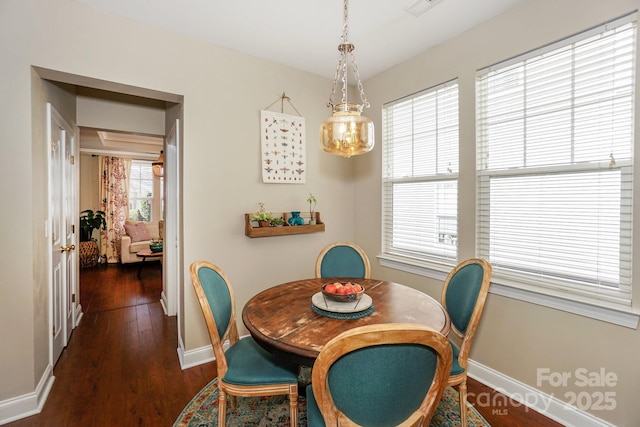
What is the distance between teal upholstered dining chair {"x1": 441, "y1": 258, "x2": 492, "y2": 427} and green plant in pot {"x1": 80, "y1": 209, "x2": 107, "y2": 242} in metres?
7.15

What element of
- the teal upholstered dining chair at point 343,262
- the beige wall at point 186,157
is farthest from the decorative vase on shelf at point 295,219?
the teal upholstered dining chair at point 343,262

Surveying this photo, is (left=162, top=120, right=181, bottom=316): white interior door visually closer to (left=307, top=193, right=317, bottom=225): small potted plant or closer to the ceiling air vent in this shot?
(left=307, top=193, right=317, bottom=225): small potted plant

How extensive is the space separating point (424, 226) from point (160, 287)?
4.37m

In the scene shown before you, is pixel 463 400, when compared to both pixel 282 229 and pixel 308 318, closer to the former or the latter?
pixel 308 318

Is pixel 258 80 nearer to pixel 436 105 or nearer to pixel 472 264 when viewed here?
pixel 436 105

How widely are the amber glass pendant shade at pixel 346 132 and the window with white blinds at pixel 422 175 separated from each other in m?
1.13

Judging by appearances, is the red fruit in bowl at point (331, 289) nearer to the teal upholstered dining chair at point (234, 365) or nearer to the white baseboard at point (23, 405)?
the teal upholstered dining chair at point (234, 365)

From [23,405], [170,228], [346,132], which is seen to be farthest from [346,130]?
[170,228]

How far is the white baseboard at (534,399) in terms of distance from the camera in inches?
71.1

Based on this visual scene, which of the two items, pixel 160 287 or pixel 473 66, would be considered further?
pixel 160 287

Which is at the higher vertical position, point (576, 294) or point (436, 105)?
point (436, 105)

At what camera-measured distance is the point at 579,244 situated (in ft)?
6.13

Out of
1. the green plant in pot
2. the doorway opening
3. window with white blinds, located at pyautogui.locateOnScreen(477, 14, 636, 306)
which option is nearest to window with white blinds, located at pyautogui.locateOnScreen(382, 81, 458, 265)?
window with white blinds, located at pyautogui.locateOnScreen(477, 14, 636, 306)

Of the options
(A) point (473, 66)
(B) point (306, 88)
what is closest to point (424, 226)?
(A) point (473, 66)
